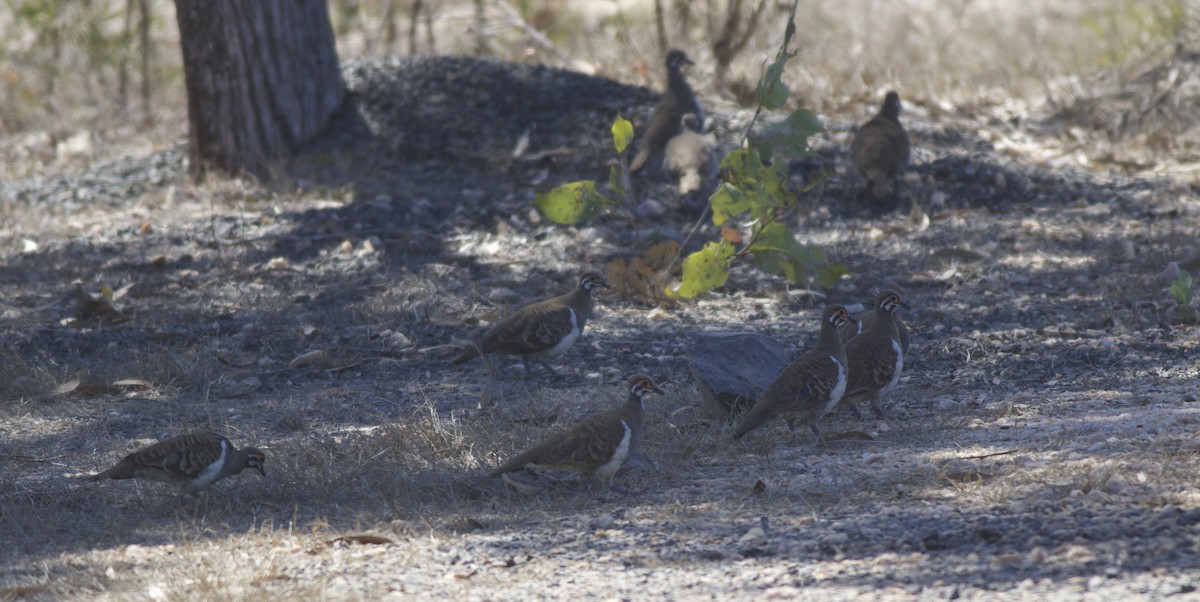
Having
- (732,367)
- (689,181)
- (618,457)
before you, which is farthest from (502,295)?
(618,457)

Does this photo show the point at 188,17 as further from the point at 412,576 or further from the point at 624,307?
the point at 412,576

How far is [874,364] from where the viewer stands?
19.7ft

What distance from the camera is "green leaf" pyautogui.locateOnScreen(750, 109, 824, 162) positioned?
290 inches

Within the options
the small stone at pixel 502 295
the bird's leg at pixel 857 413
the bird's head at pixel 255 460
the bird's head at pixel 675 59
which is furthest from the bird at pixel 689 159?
the bird's head at pixel 255 460

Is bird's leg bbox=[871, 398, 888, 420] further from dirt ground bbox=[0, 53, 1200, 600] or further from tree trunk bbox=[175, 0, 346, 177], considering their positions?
tree trunk bbox=[175, 0, 346, 177]

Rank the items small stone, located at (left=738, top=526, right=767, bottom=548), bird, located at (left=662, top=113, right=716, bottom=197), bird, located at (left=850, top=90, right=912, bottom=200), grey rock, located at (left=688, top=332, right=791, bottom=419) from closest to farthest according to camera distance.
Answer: small stone, located at (left=738, top=526, right=767, bottom=548)
grey rock, located at (left=688, top=332, right=791, bottom=419)
bird, located at (left=662, top=113, right=716, bottom=197)
bird, located at (left=850, top=90, right=912, bottom=200)

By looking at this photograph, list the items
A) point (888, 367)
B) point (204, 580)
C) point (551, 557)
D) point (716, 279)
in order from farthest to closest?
point (716, 279) < point (888, 367) < point (551, 557) < point (204, 580)

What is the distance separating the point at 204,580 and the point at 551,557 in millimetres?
1236

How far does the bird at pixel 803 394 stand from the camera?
5637mm

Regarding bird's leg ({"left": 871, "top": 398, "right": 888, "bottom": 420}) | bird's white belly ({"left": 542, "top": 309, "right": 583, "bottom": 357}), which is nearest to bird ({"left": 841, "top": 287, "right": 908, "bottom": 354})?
A: bird's leg ({"left": 871, "top": 398, "right": 888, "bottom": 420})

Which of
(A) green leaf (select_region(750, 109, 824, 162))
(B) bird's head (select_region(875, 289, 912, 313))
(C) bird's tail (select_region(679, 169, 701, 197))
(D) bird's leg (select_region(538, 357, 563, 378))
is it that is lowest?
(D) bird's leg (select_region(538, 357, 563, 378))

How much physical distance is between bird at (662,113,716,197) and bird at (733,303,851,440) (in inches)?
160

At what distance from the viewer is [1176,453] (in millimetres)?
5012

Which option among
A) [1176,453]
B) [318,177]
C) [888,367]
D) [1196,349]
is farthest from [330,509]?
[318,177]
